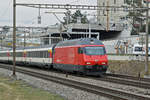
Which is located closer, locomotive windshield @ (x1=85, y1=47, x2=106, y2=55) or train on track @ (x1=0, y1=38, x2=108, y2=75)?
train on track @ (x1=0, y1=38, x2=108, y2=75)

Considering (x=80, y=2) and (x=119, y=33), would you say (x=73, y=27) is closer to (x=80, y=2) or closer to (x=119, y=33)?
(x=119, y=33)

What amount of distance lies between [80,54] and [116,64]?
10543 mm

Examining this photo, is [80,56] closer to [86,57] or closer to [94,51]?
[86,57]

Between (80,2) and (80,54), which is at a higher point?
(80,2)

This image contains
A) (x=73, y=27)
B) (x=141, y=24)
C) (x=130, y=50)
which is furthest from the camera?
(x=141, y=24)

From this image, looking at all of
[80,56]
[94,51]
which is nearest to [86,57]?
[80,56]

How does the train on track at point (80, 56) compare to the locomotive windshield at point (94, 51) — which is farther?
the locomotive windshield at point (94, 51)

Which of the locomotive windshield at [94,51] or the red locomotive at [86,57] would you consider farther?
the locomotive windshield at [94,51]

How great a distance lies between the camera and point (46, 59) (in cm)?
3347

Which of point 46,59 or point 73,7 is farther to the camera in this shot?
point 46,59

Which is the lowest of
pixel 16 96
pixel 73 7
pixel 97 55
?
pixel 16 96

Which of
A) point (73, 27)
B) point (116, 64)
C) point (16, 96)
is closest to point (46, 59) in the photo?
point (116, 64)

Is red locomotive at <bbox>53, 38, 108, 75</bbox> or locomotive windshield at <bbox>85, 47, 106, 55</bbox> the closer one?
red locomotive at <bbox>53, 38, 108, 75</bbox>

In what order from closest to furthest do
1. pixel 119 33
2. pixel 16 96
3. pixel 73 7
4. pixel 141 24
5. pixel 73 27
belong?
pixel 16 96
pixel 73 7
pixel 73 27
pixel 119 33
pixel 141 24
